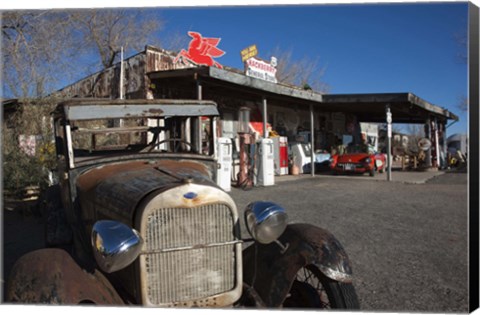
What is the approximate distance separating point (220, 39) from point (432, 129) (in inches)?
544

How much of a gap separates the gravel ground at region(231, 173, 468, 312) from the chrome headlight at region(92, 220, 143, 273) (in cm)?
213

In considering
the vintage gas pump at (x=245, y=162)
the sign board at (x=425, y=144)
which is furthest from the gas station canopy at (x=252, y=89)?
the vintage gas pump at (x=245, y=162)

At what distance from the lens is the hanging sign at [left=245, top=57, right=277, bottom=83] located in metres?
11.8

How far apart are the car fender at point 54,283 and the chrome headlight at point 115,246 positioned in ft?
0.79

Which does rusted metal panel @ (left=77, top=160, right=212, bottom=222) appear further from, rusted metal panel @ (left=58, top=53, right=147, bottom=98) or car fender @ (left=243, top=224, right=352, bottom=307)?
rusted metal panel @ (left=58, top=53, right=147, bottom=98)

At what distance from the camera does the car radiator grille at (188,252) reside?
92.2 inches

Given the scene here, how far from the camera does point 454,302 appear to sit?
132 inches

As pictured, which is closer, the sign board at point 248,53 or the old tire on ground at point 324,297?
the old tire on ground at point 324,297

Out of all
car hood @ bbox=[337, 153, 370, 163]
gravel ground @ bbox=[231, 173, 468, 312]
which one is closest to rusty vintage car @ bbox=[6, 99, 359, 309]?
gravel ground @ bbox=[231, 173, 468, 312]

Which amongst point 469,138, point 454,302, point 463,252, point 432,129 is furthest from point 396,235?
point 432,129

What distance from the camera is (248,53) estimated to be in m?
11.8

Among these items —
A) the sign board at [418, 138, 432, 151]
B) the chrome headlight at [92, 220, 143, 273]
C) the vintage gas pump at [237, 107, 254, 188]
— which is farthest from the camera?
the sign board at [418, 138, 432, 151]

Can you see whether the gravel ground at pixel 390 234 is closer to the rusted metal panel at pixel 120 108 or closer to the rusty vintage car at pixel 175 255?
the rusty vintage car at pixel 175 255

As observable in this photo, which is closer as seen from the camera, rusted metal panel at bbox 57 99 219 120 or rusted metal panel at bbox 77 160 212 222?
rusted metal panel at bbox 77 160 212 222
